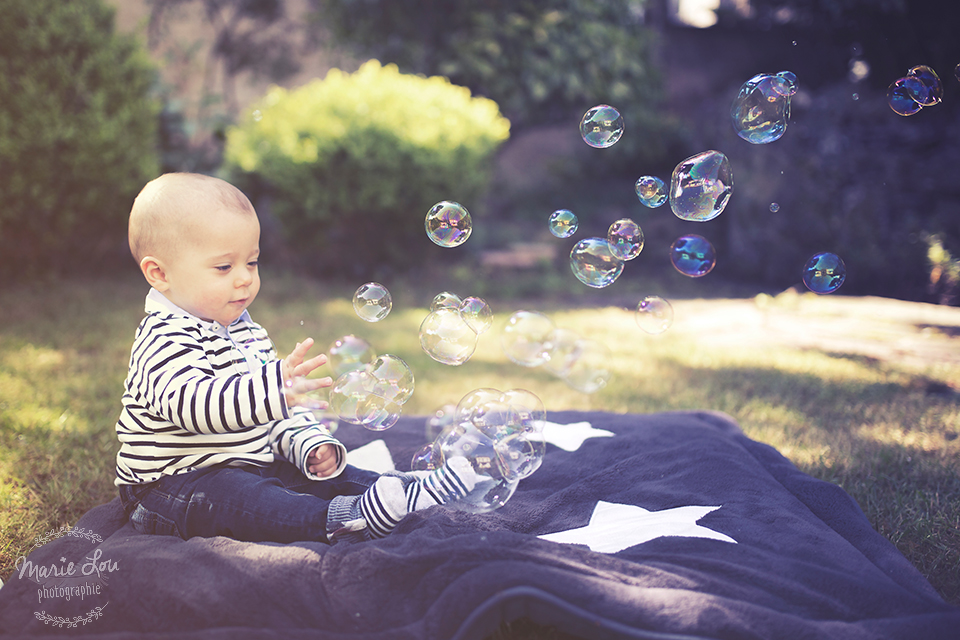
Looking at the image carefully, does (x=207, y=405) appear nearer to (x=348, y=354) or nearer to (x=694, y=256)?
(x=348, y=354)

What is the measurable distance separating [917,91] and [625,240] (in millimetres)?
1268

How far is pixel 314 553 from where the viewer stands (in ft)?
5.17

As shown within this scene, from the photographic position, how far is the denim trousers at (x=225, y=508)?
5.74 feet

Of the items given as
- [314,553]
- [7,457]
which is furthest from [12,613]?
[7,457]

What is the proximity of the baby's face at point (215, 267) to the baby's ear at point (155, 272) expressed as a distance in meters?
0.02

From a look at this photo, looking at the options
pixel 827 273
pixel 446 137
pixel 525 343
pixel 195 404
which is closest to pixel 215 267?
pixel 195 404

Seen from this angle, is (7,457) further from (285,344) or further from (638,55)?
(638,55)

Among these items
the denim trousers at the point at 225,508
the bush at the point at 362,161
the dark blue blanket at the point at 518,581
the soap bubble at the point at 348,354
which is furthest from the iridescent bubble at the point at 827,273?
the bush at the point at 362,161

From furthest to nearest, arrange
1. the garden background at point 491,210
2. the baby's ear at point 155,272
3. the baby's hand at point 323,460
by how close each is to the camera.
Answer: the garden background at point 491,210 → the baby's hand at point 323,460 → the baby's ear at point 155,272

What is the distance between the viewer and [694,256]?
298cm

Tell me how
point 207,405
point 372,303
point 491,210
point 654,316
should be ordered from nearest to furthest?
1. point 207,405
2. point 372,303
3. point 654,316
4. point 491,210

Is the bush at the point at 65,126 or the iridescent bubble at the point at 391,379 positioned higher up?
the bush at the point at 65,126

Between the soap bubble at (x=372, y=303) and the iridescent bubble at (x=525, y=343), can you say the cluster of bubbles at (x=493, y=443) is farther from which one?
the iridescent bubble at (x=525, y=343)

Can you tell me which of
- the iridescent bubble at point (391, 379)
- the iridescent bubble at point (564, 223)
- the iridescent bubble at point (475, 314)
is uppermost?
the iridescent bubble at point (564, 223)
